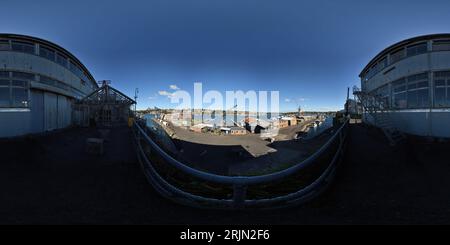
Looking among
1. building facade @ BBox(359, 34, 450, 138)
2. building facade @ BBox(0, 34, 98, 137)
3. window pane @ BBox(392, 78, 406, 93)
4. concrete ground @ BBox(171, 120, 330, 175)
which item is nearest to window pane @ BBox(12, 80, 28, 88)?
building facade @ BBox(0, 34, 98, 137)

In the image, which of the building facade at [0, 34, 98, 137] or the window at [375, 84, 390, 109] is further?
the window at [375, 84, 390, 109]

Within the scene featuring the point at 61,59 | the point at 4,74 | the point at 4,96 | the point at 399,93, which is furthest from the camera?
the point at 61,59

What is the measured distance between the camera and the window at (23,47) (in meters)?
12.9

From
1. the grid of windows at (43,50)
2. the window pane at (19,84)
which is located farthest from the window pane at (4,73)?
the grid of windows at (43,50)

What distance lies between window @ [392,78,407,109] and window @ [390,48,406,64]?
1.81 meters

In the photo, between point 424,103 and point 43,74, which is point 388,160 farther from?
point 43,74

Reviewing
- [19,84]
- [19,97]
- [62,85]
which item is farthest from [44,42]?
[19,97]

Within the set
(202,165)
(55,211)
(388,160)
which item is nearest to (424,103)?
(388,160)

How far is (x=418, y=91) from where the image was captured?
12188 millimetres

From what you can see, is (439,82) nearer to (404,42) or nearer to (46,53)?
(404,42)

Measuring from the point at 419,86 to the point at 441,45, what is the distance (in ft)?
8.17

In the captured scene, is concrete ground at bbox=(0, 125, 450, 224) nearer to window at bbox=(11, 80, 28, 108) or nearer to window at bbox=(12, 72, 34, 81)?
window at bbox=(11, 80, 28, 108)

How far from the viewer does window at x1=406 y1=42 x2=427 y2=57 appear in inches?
481

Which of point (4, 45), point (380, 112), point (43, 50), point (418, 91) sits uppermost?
point (43, 50)
